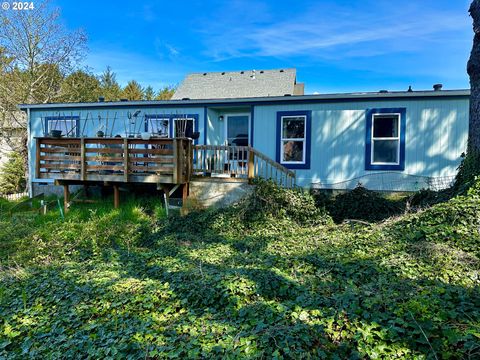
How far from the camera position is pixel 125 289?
376 cm

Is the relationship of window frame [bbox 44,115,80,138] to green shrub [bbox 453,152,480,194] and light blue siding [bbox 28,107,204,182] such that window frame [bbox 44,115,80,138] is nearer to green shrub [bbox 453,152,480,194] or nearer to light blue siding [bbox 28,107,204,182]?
light blue siding [bbox 28,107,204,182]

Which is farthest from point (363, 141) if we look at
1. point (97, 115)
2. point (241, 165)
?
point (97, 115)

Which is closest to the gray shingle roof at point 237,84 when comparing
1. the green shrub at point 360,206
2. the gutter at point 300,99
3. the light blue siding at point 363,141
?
the gutter at point 300,99

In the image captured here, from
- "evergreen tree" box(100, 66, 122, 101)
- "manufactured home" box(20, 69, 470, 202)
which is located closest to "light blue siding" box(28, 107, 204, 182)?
"manufactured home" box(20, 69, 470, 202)

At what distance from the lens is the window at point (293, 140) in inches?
382

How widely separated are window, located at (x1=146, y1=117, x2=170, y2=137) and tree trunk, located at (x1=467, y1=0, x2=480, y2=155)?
320 inches

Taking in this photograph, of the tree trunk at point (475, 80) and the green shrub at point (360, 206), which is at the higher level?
the tree trunk at point (475, 80)

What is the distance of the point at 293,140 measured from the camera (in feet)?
32.2

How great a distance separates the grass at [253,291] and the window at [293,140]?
12.5 feet

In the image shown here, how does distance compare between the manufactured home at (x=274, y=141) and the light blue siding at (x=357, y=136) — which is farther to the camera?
the light blue siding at (x=357, y=136)

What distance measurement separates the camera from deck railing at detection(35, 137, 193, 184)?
762 centimetres

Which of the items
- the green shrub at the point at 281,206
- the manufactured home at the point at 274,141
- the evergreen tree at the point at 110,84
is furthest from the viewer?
the evergreen tree at the point at 110,84

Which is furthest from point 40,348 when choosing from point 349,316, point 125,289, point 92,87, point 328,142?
point 92,87

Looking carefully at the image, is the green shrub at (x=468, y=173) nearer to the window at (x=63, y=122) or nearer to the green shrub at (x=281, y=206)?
the green shrub at (x=281, y=206)
